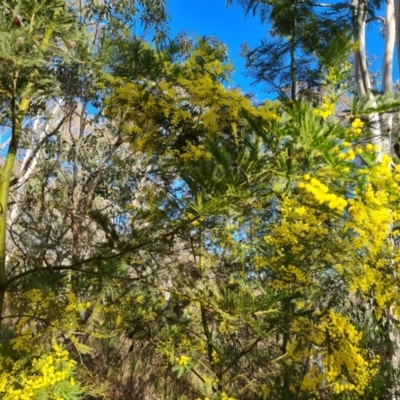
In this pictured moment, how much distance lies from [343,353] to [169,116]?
1.68 meters

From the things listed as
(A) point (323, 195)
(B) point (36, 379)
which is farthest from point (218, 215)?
(B) point (36, 379)

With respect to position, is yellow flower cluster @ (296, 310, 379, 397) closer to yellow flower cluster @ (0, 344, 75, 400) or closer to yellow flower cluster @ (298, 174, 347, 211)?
yellow flower cluster @ (0, 344, 75, 400)

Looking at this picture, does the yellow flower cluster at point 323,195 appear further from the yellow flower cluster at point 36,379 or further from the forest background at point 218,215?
the yellow flower cluster at point 36,379

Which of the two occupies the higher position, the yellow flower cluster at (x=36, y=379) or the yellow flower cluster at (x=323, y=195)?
the yellow flower cluster at (x=323, y=195)

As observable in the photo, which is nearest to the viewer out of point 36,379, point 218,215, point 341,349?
point 218,215

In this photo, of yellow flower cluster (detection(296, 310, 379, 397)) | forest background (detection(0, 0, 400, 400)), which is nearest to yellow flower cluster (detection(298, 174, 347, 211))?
forest background (detection(0, 0, 400, 400))

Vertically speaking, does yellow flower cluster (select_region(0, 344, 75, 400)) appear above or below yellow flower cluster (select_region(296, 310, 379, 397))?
below

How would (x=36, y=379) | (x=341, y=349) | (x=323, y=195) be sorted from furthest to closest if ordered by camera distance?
1. (x=341, y=349)
2. (x=36, y=379)
3. (x=323, y=195)

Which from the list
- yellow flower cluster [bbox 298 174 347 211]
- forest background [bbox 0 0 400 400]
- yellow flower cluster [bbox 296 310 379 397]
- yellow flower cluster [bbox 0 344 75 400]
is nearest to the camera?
yellow flower cluster [bbox 298 174 347 211]

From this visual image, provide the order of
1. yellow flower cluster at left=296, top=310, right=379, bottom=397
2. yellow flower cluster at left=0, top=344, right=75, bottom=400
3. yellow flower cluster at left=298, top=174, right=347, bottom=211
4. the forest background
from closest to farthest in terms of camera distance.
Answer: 1. yellow flower cluster at left=298, top=174, right=347, bottom=211
2. the forest background
3. yellow flower cluster at left=0, top=344, right=75, bottom=400
4. yellow flower cluster at left=296, top=310, right=379, bottom=397

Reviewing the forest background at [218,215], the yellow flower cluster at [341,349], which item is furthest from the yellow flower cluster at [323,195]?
the yellow flower cluster at [341,349]

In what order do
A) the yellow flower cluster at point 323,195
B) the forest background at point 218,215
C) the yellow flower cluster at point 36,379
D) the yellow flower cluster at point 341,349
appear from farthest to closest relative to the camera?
1. the yellow flower cluster at point 341,349
2. the yellow flower cluster at point 36,379
3. the forest background at point 218,215
4. the yellow flower cluster at point 323,195

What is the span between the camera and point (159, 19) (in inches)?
183

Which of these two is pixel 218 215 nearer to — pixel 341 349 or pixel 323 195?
pixel 323 195
